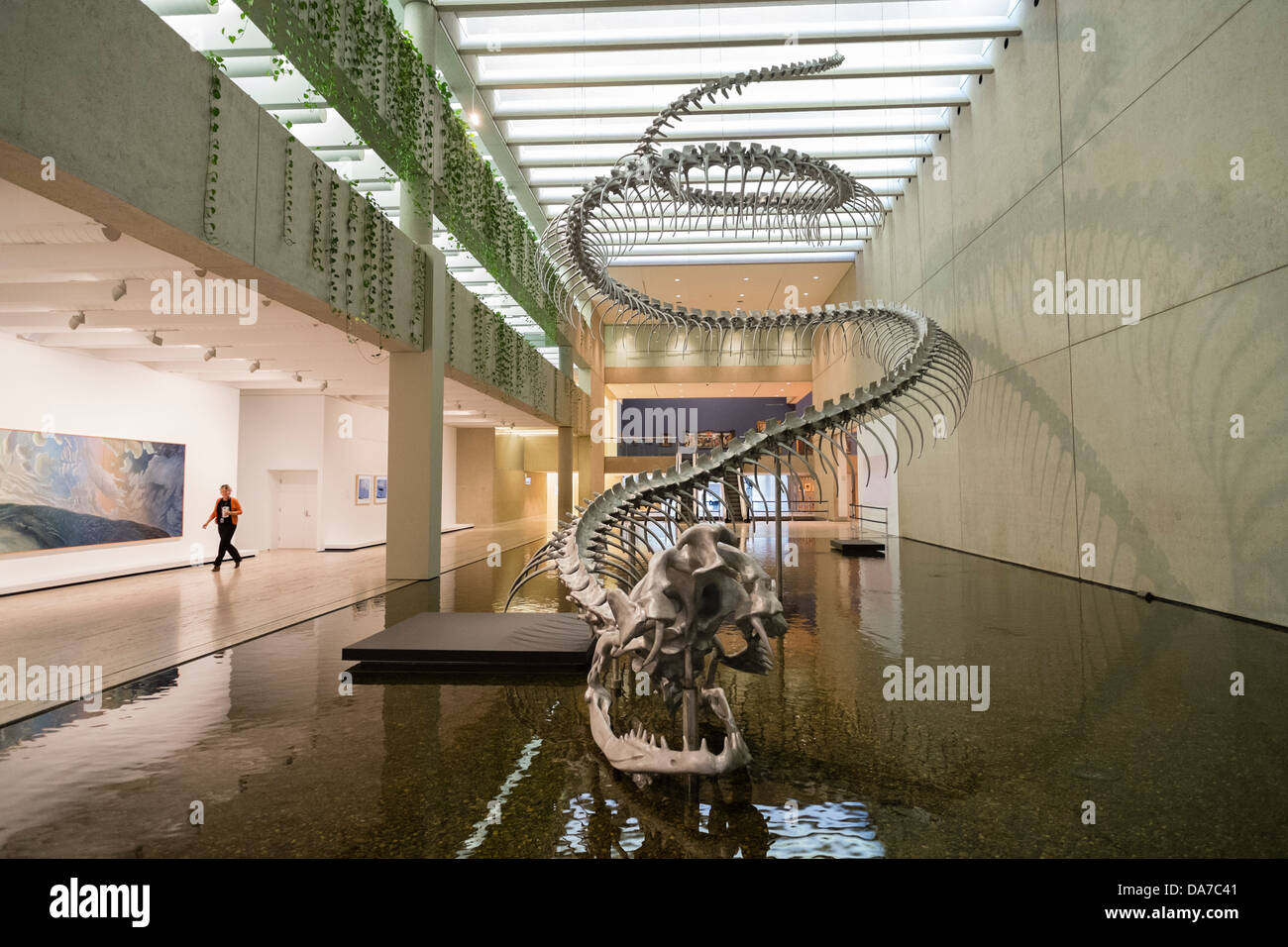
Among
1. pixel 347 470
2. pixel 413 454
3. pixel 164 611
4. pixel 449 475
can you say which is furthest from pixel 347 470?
pixel 164 611

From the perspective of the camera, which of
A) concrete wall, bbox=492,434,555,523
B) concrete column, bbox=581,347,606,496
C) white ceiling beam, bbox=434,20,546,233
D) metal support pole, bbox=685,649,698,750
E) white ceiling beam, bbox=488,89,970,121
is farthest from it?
concrete column, bbox=581,347,606,496

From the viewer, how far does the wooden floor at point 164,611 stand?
5.07 m

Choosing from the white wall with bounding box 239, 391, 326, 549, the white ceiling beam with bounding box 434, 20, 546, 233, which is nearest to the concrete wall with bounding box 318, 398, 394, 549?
the white wall with bounding box 239, 391, 326, 549

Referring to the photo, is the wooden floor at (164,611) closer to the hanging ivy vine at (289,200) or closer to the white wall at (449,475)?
the hanging ivy vine at (289,200)

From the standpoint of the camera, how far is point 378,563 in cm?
1181

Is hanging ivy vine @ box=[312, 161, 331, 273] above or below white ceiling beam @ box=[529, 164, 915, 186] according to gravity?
below

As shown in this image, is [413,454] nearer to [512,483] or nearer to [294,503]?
[294,503]

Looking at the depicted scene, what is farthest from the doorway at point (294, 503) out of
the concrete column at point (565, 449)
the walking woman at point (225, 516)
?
the concrete column at point (565, 449)

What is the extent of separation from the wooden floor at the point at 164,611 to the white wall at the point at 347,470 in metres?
2.88

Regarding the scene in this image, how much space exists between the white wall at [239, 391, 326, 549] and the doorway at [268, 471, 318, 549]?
185mm

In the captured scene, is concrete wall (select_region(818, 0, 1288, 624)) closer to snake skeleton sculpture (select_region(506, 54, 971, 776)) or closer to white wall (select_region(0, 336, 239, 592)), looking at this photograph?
snake skeleton sculpture (select_region(506, 54, 971, 776))

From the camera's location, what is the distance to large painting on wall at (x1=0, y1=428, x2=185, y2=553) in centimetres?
842

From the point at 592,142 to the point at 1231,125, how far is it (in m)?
9.41
